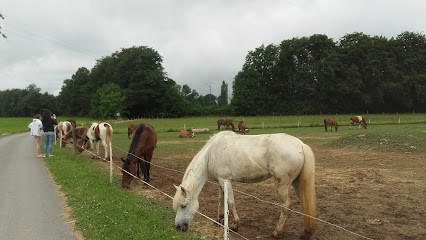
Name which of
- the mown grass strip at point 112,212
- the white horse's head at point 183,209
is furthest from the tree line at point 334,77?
the white horse's head at point 183,209

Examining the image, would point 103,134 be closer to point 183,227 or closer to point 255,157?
point 183,227

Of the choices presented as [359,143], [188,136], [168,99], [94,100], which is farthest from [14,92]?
[359,143]

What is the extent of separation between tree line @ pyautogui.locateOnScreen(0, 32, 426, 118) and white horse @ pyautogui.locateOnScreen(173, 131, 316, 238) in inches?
2203

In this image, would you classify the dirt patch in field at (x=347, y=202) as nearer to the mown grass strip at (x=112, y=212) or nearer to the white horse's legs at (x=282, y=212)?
the white horse's legs at (x=282, y=212)

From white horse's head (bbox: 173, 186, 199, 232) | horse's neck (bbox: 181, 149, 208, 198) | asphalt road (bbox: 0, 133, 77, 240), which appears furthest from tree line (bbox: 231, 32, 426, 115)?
white horse's head (bbox: 173, 186, 199, 232)

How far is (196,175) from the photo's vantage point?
5324 mm

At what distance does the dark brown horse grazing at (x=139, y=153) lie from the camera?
26.9 ft

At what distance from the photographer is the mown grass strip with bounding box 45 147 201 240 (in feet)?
15.7

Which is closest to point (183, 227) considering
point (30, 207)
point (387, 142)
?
point (30, 207)

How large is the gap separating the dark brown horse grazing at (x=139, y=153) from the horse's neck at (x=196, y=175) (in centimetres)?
348

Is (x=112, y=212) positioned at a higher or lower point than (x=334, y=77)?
lower

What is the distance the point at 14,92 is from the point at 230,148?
133 metres

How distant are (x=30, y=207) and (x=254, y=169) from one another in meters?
5.10

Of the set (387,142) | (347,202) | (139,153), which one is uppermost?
(139,153)
